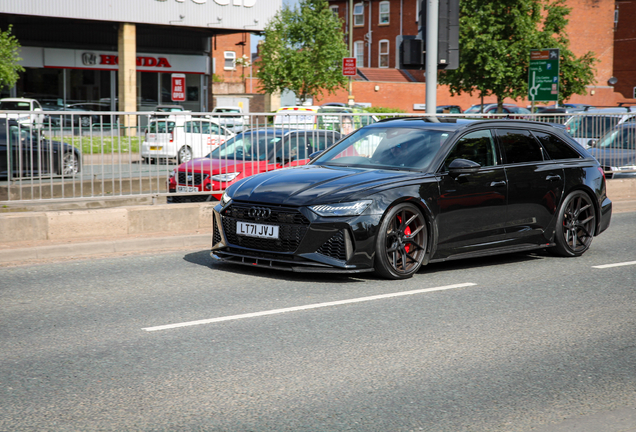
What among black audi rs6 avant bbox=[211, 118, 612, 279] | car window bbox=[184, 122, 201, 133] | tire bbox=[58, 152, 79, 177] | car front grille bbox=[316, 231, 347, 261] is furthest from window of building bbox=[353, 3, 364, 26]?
car front grille bbox=[316, 231, 347, 261]

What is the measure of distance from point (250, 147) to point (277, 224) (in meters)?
4.37

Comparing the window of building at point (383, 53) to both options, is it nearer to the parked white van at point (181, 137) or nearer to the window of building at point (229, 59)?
the window of building at point (229, 59)

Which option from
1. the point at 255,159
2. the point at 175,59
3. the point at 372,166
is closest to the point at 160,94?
the point at 175,59

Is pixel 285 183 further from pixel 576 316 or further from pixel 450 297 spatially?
pixel 576 316

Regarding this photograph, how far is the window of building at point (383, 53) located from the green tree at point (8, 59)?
36104 millimetres

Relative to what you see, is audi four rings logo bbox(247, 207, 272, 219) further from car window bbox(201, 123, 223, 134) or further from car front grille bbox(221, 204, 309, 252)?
car window bbox(201, 123, 223, 134)

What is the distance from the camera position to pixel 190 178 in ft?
36.2

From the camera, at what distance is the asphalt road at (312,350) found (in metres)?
4.06

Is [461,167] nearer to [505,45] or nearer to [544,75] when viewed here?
[544,75]

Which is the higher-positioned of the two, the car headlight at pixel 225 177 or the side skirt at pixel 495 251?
the car headlight at pixel 225 177

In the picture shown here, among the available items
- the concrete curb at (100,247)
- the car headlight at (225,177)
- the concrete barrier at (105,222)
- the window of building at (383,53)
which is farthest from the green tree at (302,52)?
the concrete curb at (100,247)

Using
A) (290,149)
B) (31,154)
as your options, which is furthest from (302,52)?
(31,154)

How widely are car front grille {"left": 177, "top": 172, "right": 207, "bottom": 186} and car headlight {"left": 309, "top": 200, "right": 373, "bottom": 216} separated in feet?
13.8

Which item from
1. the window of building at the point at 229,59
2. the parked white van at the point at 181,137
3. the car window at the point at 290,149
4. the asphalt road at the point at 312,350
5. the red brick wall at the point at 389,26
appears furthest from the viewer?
the window of building at the point at 229,59
